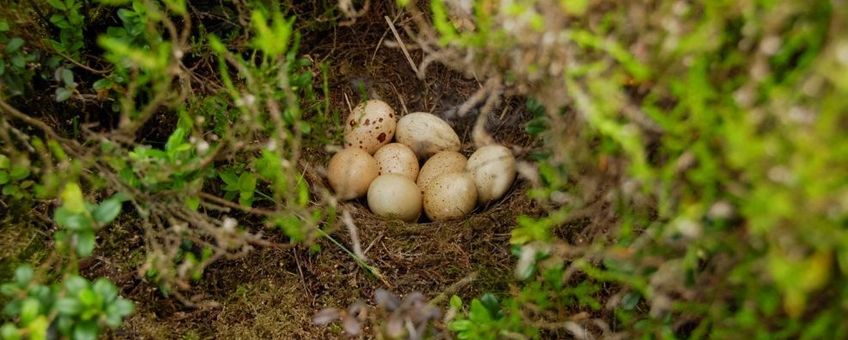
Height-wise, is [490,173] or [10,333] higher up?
[10,333]

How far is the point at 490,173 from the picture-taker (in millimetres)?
2223

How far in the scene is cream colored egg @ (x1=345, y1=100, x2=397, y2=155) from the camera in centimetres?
234

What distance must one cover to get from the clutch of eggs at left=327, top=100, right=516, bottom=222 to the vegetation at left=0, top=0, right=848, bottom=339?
72 mm

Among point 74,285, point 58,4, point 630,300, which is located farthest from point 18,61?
point 630,300

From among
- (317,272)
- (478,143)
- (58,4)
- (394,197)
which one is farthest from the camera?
(394,197)

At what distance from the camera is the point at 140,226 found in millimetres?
1906

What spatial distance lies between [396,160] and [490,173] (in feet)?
1.05

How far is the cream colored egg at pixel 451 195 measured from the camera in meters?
2.19

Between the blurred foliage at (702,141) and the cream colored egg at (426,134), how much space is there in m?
0.92

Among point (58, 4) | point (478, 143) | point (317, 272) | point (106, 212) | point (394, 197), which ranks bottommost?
point (317, 272)

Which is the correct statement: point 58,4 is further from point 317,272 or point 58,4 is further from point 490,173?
point 490,173

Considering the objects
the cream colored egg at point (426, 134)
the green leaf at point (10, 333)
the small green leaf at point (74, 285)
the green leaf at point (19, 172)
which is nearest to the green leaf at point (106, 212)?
the small green leaf at point (74, 285)

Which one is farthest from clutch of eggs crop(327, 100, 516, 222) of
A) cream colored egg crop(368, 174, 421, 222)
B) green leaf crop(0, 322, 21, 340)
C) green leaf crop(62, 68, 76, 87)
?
green leaf crop(0, 322, 21, 340)

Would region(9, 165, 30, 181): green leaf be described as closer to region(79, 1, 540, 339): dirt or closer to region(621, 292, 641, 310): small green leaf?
region(79, 1, 540, 339): dirt
